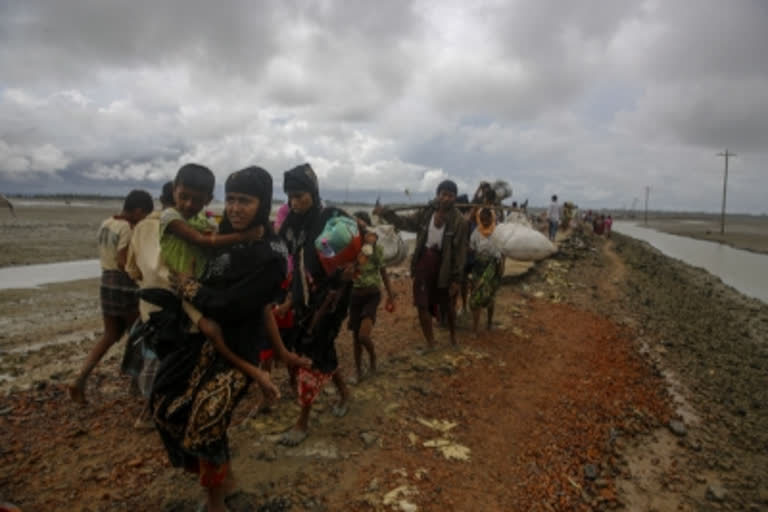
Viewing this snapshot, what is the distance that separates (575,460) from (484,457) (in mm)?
743

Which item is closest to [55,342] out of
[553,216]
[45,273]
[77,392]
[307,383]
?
[77,392]

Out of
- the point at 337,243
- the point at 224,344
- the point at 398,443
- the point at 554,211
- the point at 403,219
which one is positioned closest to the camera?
the point at 224,344

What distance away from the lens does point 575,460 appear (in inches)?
133

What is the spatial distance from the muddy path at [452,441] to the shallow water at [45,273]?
642cm

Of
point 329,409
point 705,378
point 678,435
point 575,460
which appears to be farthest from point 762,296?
point 329,409

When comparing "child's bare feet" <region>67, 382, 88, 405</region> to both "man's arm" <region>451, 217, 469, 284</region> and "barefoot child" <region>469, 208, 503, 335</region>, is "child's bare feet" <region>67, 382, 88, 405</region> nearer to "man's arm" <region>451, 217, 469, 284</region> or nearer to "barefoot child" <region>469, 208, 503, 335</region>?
"man's arm" <region>451, 217, 469, 284</region>

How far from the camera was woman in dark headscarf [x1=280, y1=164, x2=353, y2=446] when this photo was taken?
10.1 ft

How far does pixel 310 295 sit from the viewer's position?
3.15 metres

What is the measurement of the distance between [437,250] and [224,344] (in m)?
3.31

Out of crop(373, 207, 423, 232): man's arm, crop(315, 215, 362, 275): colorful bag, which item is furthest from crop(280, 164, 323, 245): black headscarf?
crop(373, 207, 423, 232): man's arm

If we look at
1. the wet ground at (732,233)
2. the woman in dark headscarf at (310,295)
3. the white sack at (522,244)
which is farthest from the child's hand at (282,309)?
the wet ground at (732,233)

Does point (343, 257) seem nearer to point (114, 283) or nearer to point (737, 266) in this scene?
point (114, 283)

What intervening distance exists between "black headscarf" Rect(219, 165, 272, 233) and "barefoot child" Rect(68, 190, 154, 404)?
70.7 inches

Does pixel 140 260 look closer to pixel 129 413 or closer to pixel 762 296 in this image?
pixel 129 413
